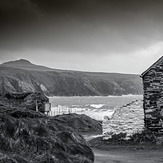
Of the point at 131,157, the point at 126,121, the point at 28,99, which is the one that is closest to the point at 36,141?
the point at 131,157

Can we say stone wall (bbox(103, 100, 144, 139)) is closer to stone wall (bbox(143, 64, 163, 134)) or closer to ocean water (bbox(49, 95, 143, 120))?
stone wall (bbox(143, 64, 163, 134))

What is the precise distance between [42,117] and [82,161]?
5.02 feet

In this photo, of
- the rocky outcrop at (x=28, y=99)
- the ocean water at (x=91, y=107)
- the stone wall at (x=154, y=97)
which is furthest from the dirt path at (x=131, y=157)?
the ocean water at (x=91, y=107)

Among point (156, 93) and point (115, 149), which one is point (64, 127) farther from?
point (156, 93)

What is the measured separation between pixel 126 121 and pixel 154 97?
2.63 metres

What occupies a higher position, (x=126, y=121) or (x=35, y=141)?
(x=35, y=141)

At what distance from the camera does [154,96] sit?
1939cm

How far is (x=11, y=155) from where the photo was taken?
512 centimetres

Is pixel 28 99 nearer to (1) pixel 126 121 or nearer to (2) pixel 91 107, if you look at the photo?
(1) pixel 126 121

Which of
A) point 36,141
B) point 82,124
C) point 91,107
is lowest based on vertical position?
point 82,124

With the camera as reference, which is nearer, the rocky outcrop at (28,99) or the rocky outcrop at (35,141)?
the rocky outcrop at (35,141)

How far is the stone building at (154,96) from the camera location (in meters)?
19.2

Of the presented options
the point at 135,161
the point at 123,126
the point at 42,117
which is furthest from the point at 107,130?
the point at 42,117

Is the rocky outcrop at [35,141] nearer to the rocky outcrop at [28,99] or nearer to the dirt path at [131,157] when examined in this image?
the dirt path at [131,157]
